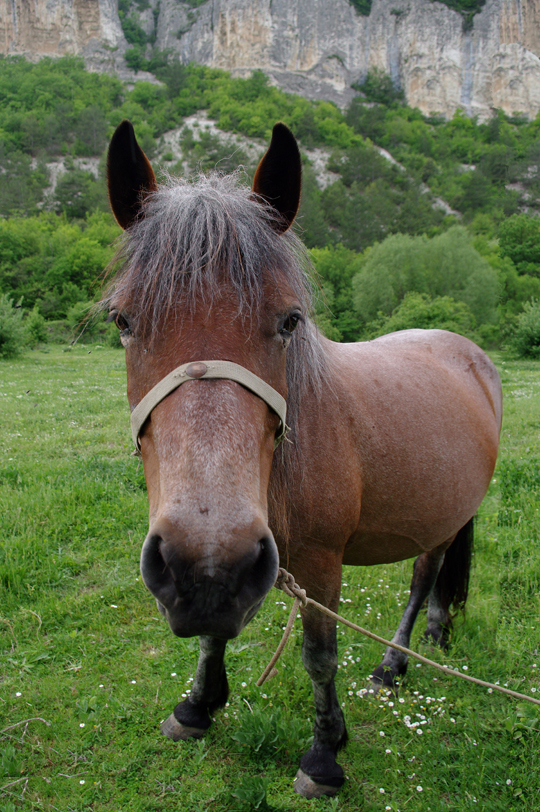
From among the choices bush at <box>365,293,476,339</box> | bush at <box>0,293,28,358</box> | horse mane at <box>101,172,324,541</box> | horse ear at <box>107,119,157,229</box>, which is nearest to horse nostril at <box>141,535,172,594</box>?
horse mane at <box>101,172,324,541</box>

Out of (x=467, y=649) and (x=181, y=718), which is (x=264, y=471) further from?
(x=467, y=649)

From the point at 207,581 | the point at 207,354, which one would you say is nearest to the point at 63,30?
the point at 207,354

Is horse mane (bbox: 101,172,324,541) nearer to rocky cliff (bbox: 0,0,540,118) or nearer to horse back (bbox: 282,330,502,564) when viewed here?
horse back (bbox: 282,330,502,564)

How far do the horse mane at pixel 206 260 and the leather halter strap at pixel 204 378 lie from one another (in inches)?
8.8

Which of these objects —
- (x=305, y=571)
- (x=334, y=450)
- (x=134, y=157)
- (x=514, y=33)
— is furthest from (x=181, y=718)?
(x=514, y=33)

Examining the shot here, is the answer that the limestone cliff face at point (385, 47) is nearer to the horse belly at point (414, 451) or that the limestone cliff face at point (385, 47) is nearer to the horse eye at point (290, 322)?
the horse belly at point (414, 451)

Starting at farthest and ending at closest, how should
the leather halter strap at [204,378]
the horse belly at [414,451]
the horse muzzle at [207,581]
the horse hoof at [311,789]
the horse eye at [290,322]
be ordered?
the horse belly at [414,451] < the horse hoof at [311,789] < the horse eye at [290,322] < the leather halter strap at [204,378] < the horse muzzle at [207,581]

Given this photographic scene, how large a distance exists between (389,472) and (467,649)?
182cm

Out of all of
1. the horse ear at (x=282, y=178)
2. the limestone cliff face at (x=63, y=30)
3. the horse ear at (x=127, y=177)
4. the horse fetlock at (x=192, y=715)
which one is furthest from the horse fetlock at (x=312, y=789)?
the limestone cliff face at (x=63, y=30)

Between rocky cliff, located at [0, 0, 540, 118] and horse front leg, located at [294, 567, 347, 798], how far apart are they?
12834 centimetres

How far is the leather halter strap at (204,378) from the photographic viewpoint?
1389 millimetres

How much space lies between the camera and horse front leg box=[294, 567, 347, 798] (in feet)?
7.75

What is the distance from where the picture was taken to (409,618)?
11.1ft

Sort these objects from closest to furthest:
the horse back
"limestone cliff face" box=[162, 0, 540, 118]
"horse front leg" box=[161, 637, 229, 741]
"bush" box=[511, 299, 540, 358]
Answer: the horse back → "horse front leg" box=[161, 637, 229, 741] → "bush" box=[511, 299, 540, 358] → "limestone cliff face" box=[162, 0, 540, 118]
